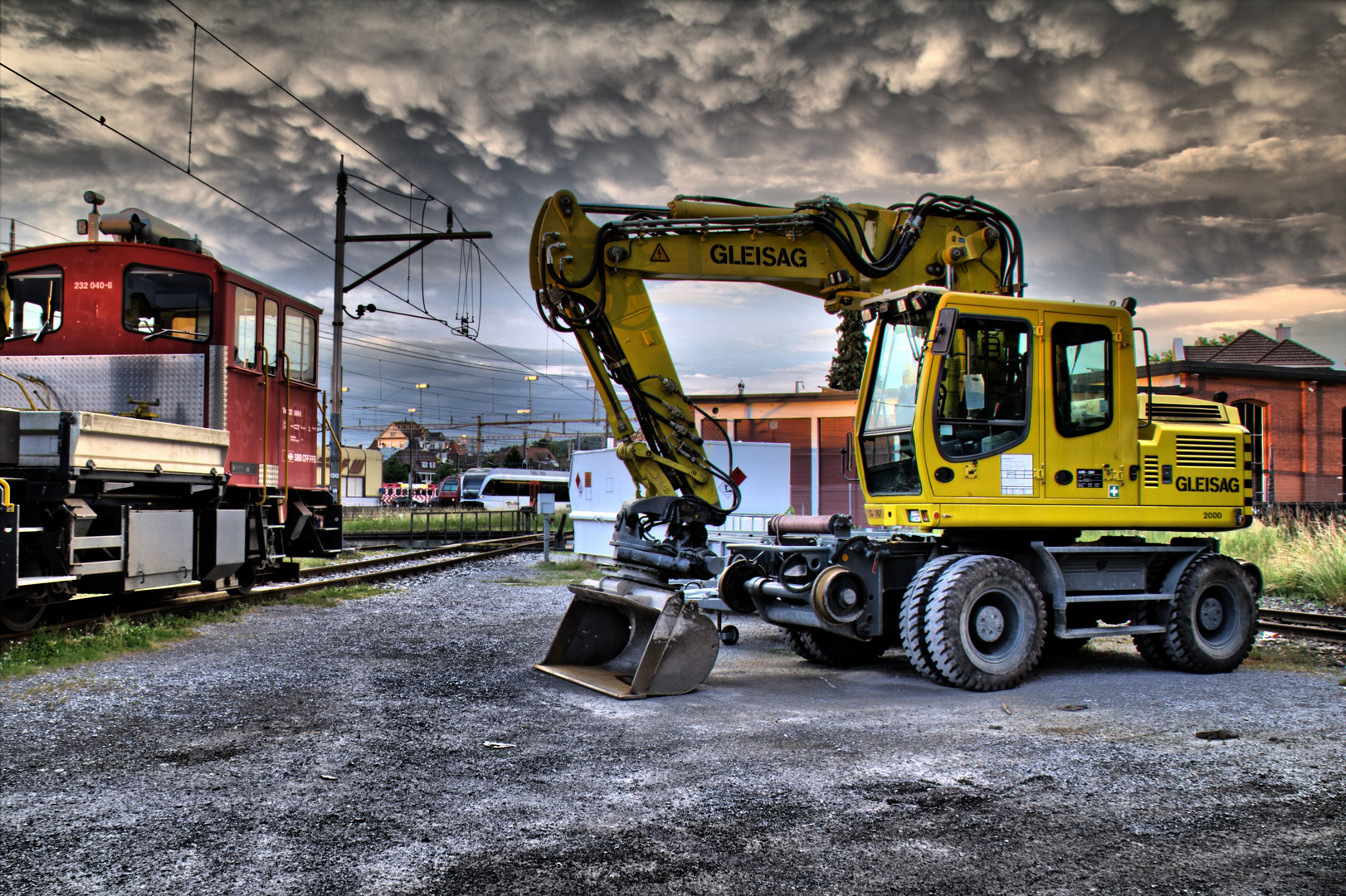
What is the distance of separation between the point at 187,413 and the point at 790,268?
7095 millimetres

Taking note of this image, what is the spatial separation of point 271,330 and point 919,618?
9.04 meters

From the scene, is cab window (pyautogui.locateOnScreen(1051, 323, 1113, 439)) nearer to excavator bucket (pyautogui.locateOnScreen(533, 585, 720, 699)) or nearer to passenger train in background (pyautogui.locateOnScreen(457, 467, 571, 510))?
excavator bucket (pyautogui.locateOnScreen(533, 585, 720, 699))

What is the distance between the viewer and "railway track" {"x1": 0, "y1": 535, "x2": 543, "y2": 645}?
30.1ft

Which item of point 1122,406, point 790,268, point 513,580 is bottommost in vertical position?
point 513,580

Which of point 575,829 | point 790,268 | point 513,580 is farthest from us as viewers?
point 513,580

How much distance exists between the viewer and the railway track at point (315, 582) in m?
9.16

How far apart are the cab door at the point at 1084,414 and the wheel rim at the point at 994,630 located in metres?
0.91

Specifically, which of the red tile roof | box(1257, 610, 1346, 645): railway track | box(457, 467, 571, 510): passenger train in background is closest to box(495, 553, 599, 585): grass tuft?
box(1257, 610, 1346, 645): railway track

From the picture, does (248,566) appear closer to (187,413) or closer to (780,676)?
(187,413)

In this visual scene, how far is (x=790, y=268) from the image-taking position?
792cm

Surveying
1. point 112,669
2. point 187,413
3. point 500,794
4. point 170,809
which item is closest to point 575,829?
point 500,794

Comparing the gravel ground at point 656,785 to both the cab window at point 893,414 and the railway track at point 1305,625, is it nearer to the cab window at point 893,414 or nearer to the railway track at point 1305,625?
the cab window at point 893,414

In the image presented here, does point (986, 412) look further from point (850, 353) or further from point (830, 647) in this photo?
point (850, 353)

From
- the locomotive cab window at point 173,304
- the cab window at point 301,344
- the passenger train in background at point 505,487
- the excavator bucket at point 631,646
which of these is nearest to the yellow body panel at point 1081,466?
the excavator bucket at point 631,646
